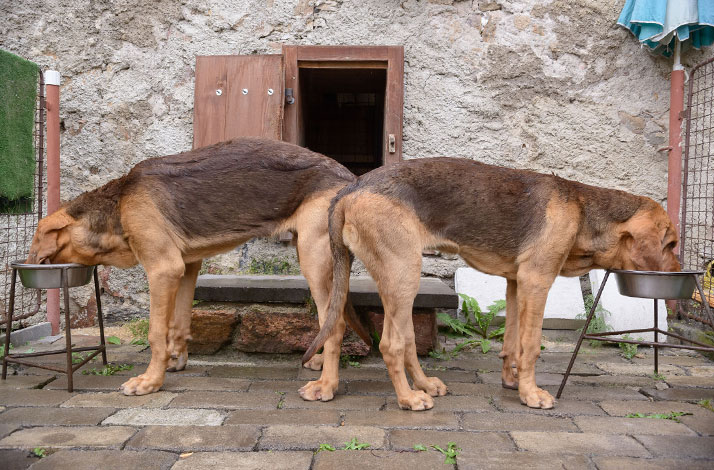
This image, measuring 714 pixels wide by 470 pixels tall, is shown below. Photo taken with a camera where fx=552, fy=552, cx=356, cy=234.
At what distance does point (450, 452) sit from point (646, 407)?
1505 mm

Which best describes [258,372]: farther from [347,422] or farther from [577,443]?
[577,443]

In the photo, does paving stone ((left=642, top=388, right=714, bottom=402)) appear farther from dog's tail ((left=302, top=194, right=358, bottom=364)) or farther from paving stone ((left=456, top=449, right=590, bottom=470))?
dog's tail ((left=302, top=194, right=358, bottom=364))

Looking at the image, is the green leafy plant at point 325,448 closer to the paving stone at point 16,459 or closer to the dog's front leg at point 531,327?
the paving stone at point 16,459

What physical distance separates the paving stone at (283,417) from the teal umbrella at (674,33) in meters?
4.17

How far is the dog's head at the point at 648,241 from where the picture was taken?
3.41 m

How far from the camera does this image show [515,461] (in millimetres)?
2467

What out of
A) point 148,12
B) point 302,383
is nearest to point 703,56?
point 302,383

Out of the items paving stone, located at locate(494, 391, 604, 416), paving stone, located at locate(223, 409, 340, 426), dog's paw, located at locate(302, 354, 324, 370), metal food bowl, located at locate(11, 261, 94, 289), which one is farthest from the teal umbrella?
metal food bowl, located at locate(11, 261, 94, 289)

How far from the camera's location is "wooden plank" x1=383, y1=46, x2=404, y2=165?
18.1ft

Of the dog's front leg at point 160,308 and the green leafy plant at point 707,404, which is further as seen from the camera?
the dog's front leg at point 160,308

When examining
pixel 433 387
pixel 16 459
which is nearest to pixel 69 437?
pixel 16 459

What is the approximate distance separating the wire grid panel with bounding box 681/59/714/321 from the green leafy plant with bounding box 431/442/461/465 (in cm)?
367

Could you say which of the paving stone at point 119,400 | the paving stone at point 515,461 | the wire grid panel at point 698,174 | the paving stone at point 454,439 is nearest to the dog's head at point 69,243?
the paving stone at point 119,400

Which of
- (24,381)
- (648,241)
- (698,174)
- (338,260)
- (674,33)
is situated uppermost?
(674,33)
